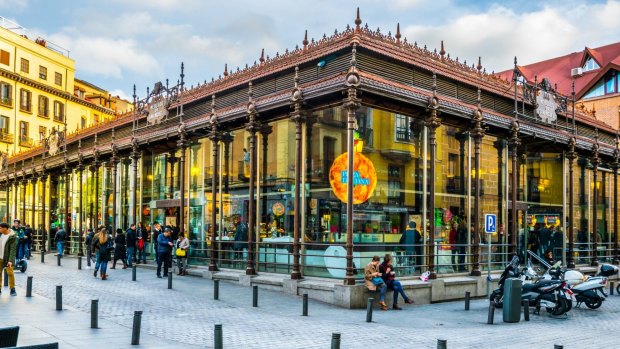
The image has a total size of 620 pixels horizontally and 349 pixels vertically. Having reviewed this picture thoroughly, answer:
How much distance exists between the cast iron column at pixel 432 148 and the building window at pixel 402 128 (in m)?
0.64

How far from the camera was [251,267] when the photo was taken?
19.5 meters

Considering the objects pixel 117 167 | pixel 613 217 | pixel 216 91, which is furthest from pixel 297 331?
pixel 613 217

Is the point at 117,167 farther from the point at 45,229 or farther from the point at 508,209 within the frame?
the point at 508,209

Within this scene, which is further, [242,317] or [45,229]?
[45,229]

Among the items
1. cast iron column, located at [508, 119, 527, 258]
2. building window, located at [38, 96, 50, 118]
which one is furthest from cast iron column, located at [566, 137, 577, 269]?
building window, located at [38, 96, 50, 118]

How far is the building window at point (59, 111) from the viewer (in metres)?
69.7

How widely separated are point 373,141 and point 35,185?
30.2m

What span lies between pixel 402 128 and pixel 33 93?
58468 mm

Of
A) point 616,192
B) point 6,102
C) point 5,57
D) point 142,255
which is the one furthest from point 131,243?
point 5,57

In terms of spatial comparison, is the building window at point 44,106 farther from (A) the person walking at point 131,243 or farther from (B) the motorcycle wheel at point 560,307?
(B) the motorcycle wheel at point 560,307

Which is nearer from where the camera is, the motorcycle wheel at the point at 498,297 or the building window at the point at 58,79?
the motorcycle wheel at the point at 498,297

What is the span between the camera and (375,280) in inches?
630

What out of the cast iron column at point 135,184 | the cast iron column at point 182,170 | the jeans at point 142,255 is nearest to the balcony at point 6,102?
the cast iron column at point 135,184

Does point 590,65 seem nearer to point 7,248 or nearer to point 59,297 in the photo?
point 7,248
